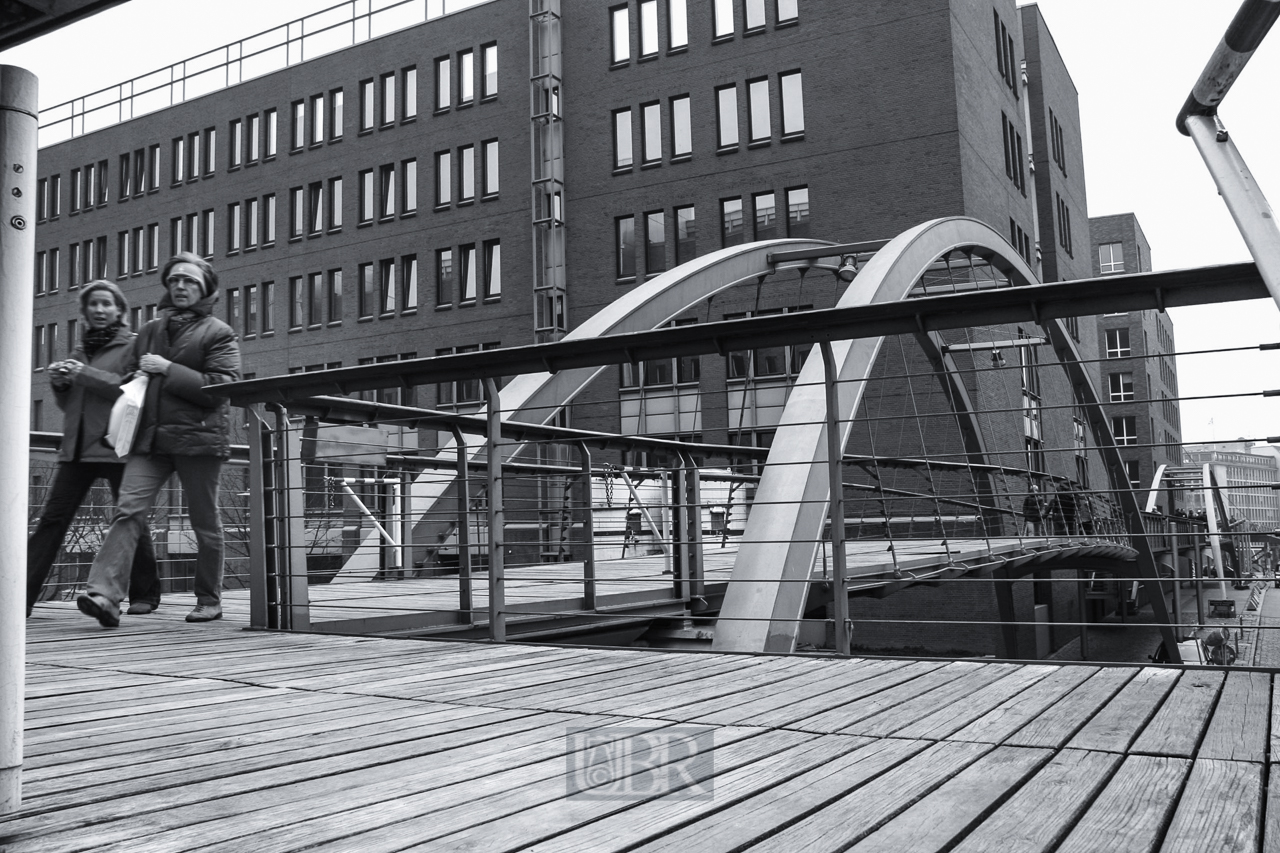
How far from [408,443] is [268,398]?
83.8 feet

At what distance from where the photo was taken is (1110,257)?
203ft

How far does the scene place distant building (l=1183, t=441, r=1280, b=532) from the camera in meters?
6.02

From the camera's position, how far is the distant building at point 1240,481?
19.7ft

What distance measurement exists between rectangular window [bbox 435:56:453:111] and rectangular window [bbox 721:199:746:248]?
9.51 meters

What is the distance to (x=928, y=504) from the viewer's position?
2408cm

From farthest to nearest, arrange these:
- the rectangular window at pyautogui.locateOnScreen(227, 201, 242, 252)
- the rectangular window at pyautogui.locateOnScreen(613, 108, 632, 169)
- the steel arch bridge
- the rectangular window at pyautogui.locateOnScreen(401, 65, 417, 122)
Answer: the rectangular window at pyautogui.locateOnScreen(227, 201, 242, 252) < the rectangular window at pyautogui.locateOnScreen(401, 65, 417, 122) < the rectangular window at pyautogui.locateOnScreen(613, 108, 632, 169) < the steel arch bridge

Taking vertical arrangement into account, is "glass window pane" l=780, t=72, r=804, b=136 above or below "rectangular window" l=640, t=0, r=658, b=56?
below

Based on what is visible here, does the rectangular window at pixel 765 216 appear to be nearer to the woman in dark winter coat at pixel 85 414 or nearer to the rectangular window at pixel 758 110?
the rectangular window at pixel 758 110

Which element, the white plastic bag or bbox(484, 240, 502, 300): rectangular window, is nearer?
the white plastic bag

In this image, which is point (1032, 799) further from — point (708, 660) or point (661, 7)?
point (661, 7)


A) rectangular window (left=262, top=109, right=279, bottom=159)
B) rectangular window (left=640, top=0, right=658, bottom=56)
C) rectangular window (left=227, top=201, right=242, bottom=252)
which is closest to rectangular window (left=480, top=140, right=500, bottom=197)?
rectangular window (left=640, top=0, right=658, bottom=56)

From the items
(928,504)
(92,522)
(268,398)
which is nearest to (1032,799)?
(268,398)

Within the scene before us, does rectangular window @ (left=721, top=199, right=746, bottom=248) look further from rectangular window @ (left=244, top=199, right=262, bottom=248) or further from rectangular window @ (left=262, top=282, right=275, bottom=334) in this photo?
rectangular window @ (left=244, top=199, right=262, bottom=248)

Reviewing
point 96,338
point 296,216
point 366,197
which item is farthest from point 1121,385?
point 96,338
